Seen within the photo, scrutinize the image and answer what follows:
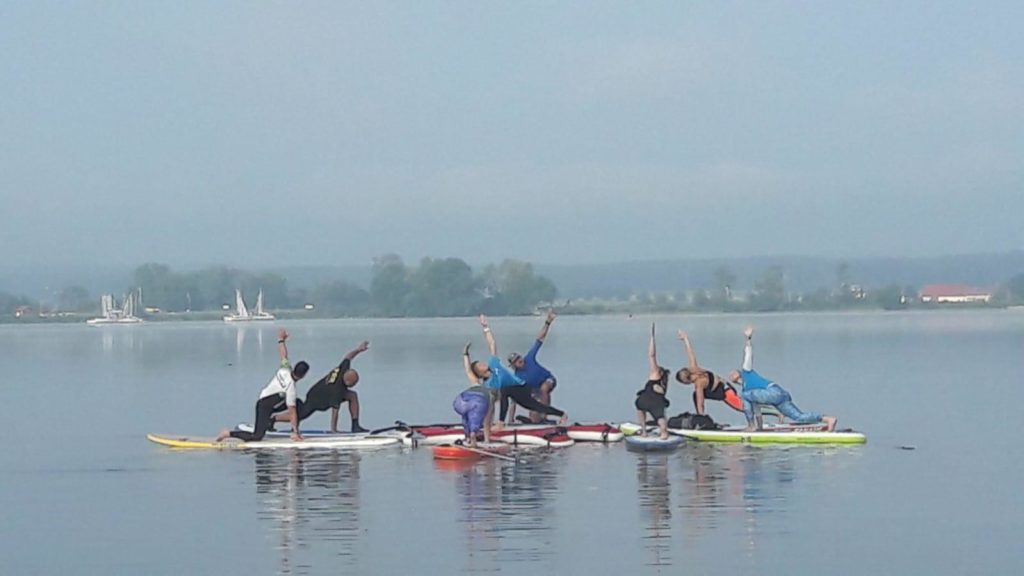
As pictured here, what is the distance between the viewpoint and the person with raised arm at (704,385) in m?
28.3

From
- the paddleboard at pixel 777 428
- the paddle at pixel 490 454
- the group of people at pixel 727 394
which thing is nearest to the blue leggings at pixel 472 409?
the paddle at pixel 490 454

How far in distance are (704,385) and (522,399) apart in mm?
3247

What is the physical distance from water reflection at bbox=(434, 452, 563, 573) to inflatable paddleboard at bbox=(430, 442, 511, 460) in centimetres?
18

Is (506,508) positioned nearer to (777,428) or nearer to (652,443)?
(652,443)

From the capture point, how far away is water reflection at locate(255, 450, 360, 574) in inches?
743

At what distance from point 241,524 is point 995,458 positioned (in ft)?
45.1

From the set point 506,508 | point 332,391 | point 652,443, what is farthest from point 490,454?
point 506,508

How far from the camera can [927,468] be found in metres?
26.4

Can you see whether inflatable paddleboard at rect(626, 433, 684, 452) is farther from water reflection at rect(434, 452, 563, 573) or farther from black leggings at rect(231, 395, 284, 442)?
black leggings at rect(231, 395, 284, 442)

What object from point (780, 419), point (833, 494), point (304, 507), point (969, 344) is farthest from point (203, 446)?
point (969, 344)

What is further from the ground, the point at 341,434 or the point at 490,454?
the point at 341,434

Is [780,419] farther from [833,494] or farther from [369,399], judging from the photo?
[369,399]

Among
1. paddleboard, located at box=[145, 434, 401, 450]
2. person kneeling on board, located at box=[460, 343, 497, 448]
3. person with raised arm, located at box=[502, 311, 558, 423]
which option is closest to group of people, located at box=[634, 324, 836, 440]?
person with raised arm, located at box=[502, 311, 558, 423]

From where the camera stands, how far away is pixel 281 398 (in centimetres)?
2830
